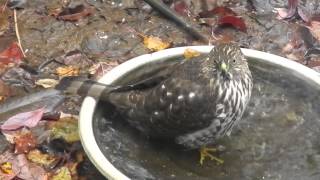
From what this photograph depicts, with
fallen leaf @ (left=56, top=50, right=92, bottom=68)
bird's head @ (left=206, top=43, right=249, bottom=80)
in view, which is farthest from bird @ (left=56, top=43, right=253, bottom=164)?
fallen leaf @ (left=56, top=50, right=92, bottom=68)

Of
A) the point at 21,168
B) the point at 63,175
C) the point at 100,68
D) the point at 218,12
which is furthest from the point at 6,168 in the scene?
the point at 218,12

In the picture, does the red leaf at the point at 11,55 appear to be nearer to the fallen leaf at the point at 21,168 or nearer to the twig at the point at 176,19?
the fallen leaf at the point at 21,168

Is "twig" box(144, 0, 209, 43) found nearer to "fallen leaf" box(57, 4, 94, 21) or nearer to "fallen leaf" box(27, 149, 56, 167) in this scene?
"fallen leaf" box(57, 4, 94, 21)

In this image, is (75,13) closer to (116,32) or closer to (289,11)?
(116,32)

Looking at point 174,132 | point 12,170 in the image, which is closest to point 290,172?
point 174,132

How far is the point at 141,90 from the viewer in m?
3.63

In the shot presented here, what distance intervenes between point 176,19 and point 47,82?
1191 mm

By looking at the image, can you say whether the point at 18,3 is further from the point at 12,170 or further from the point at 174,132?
the point at 174,132

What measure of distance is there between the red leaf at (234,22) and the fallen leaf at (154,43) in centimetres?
50

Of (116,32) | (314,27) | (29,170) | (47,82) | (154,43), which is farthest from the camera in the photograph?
(314,27)

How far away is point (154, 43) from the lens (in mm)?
5004

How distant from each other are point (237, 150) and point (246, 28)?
1.69 m

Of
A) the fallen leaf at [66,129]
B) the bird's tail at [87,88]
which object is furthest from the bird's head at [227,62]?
the fallen leaf at [66,129]

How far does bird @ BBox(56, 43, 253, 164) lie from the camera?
11.0ft
